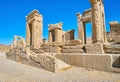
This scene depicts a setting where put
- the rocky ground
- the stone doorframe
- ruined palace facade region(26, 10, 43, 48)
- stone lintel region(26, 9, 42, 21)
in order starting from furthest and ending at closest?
the stone doorframe
stone lintel region(26, 9, 42, 21)
ruined palace facade region(26, 10, 43, 48)
the rocky ground

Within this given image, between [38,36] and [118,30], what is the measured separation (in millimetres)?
8881

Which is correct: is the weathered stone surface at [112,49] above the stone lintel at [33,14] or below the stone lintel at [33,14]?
below

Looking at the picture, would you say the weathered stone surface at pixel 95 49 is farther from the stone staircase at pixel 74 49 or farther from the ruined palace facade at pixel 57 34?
the ruined palace facade at pixel 57 34

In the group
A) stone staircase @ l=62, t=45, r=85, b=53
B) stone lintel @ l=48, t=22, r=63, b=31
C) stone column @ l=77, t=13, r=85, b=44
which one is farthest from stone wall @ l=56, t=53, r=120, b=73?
stone lintel @ l=48, t=22, r=63, b=31

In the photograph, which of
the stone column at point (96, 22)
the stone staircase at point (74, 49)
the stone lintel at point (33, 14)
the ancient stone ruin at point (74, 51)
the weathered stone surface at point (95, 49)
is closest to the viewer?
the ancient stone ruin at point (74, 51)

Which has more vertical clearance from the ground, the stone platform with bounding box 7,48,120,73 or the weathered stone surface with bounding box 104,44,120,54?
the weathered stone surface with bounding box 104,44,120,54

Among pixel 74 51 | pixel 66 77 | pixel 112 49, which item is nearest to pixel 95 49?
pixel 112 49

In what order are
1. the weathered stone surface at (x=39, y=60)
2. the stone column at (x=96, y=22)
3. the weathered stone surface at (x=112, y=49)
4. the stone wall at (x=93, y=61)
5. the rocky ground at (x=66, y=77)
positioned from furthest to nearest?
1. the stone column at (x=96, y=22)
2. the weathered stone surface at (x=112, y=49)
3. the weathered stone surface at (x=39, y=60)
4. the stone wall at (x=93, y=61)
5. the rocky ground at (x=66, y=77)

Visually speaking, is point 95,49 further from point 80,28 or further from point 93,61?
point 80,28

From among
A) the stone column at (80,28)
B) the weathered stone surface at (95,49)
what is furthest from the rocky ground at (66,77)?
the stone column at (80,28)

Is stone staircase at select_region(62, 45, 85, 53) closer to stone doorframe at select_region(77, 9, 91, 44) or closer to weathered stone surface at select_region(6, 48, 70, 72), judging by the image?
weathered stone surface at select_region(6, 48, 70, 72)

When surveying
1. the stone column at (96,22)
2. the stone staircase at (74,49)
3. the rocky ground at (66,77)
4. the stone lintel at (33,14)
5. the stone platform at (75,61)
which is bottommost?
the rocky ground at (66,77)

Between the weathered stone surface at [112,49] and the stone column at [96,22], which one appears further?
the stone column at [96,22]

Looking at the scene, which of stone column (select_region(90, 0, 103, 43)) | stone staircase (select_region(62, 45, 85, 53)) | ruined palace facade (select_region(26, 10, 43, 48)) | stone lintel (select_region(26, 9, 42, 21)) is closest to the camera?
stone staircase (select_region(62, 45, 85, 53))
